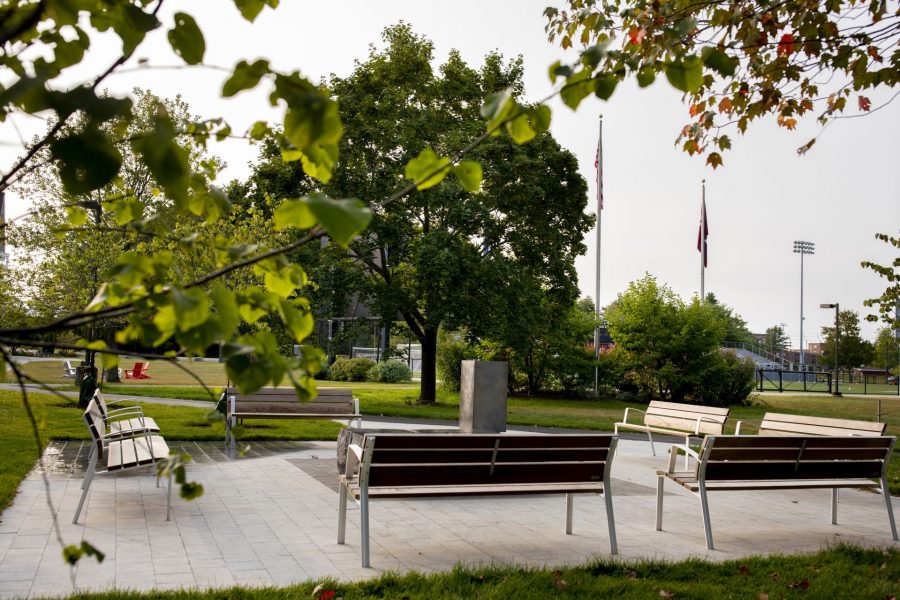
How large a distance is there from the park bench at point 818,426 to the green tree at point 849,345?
190 feet

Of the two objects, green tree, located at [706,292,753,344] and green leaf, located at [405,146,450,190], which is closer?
green leaf, located at [405,146,450,190]

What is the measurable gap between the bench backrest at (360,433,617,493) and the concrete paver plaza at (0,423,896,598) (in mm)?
555

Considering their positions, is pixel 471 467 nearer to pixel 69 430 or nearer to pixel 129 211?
pixel 129 211

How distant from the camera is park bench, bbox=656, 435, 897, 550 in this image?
6719 millimetres

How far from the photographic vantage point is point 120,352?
4.67 ft

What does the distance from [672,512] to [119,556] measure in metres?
5.21

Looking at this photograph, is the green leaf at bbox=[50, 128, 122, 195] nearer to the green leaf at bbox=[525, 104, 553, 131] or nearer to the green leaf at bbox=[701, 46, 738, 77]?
the green leaf at bbox=[525, 104, 553, 131]

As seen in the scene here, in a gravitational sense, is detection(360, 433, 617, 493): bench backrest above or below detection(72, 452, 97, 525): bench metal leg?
above

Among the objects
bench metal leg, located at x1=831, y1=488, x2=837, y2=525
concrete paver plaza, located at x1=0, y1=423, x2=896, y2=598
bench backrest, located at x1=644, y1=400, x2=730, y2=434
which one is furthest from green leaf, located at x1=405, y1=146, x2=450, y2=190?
bench backrest, located at x1=644, y1=400, x2=730, y2=434

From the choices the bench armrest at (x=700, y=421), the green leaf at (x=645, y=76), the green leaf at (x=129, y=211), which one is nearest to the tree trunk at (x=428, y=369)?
the bench armrest at (x=700, y=421)

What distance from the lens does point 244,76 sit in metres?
1.33

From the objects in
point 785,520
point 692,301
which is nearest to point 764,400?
point 692,301

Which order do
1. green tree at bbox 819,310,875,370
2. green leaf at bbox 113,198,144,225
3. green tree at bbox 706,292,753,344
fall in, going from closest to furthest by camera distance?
green leaf at bbox 113,198,144,225, green tree at bbox 819,310,875,370, green tree at bbox 706,292,753,344

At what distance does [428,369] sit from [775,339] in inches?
4291
